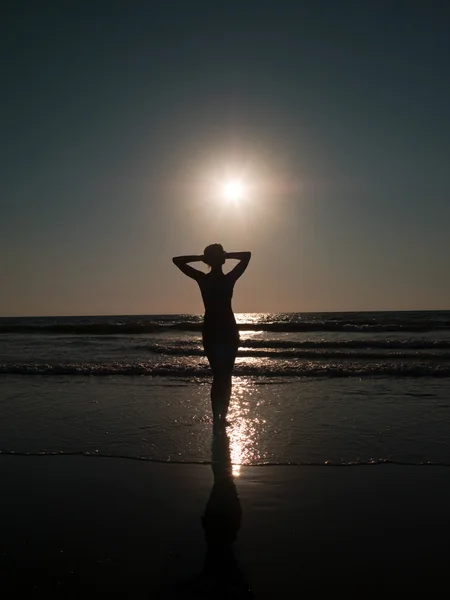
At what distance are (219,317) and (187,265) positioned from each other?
0.78m

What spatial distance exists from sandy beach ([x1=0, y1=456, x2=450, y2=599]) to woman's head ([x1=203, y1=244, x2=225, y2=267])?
239 centimetres

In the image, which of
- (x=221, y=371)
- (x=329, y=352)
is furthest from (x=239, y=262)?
(x=329, y=352)

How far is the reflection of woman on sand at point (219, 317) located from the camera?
5.46m

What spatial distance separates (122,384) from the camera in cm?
953

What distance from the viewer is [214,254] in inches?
215

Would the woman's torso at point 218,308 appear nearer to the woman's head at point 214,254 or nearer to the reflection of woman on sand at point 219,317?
the reflection of woman on sand at point 219,317

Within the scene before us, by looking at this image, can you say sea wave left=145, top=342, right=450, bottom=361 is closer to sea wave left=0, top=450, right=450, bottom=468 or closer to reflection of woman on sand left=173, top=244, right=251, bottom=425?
reflection of woman on sand left=173, top=244, right=251, bottom=425

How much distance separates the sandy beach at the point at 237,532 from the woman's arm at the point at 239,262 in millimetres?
2234

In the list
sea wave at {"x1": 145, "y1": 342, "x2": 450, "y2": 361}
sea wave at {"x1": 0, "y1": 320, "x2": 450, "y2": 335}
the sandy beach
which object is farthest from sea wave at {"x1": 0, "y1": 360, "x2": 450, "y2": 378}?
sea wave at {"x1": 0, "y1": 320, "x2": 450, "y2": 335}

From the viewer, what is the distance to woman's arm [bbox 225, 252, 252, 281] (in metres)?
5.45

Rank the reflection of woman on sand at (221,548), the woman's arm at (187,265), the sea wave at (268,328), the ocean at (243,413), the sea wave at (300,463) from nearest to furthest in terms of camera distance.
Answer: the reflection of woman on sand at (221,548) < the sea wave at (300,463) < the ocean at (243,413) < the woman's arm at (187,265) < the sea wave at (268,328)

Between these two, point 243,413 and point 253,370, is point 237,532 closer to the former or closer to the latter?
point 243,413

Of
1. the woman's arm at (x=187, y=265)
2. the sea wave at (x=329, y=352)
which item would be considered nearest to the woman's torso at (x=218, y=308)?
the woman's arm at (x=187, y=265)

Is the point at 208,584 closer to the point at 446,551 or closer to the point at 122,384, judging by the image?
the point at 446,551
